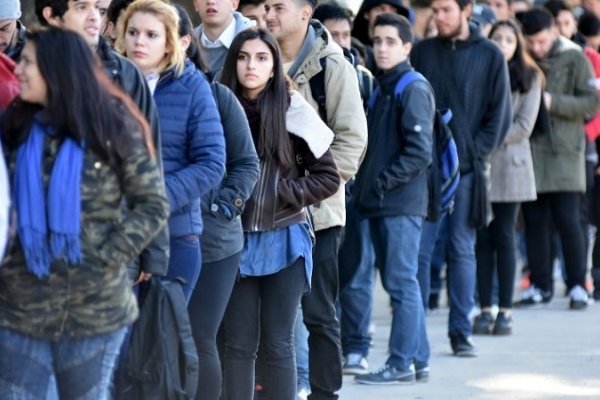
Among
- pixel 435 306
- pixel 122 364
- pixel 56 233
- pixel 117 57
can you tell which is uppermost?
pixel 117 57

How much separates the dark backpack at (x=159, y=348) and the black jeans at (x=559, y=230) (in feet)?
21.1

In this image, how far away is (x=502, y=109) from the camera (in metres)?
9.95

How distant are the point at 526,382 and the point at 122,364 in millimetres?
3725

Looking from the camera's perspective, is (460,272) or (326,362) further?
(460,272)

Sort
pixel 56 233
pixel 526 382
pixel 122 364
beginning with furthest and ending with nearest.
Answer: pixel 526 382 < pixel 122 364 < pixel 56 233

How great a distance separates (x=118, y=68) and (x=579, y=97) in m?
6.38

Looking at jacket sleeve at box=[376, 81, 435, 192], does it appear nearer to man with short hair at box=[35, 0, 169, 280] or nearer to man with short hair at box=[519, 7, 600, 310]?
man with short hair at box=[35, 0, 169, 280]

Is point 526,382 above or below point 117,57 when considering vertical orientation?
below

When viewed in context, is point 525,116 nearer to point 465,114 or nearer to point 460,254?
point 465,114

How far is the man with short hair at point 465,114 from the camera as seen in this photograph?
388 inches

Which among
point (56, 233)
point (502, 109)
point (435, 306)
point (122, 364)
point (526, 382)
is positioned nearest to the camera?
point (56, 233)

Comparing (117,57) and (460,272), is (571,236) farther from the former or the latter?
(117,57)

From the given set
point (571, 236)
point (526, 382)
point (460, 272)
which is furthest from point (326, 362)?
point (571, 236)

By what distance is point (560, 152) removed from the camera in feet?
38.4
